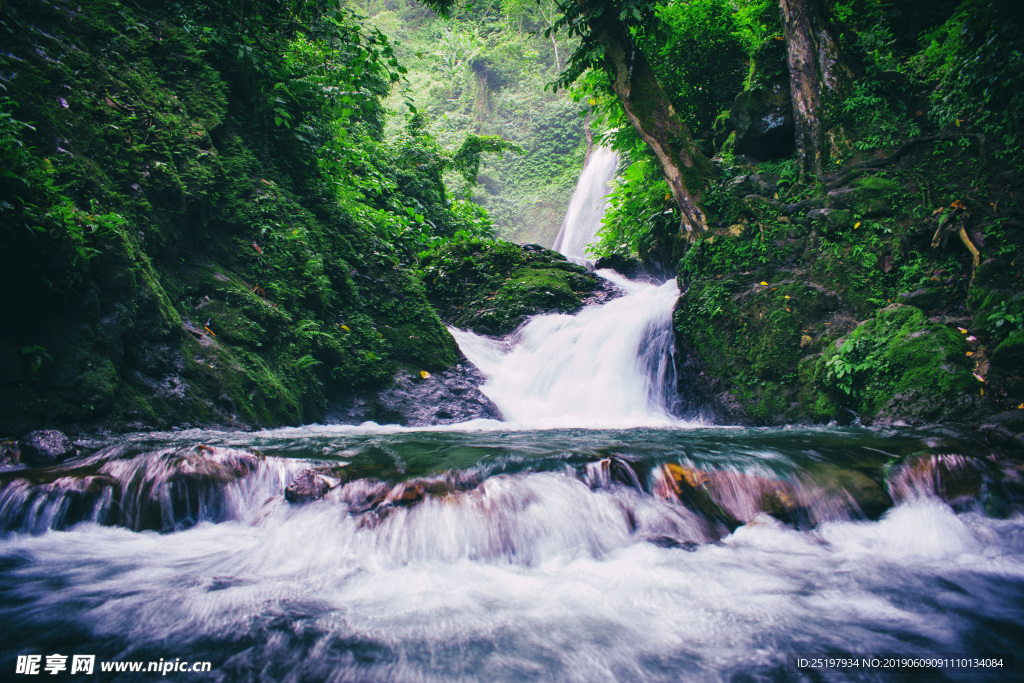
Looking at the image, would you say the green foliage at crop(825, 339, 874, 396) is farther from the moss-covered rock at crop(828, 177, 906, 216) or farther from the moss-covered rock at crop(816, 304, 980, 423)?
the moss-covered rock at crop(828, 177, 906, 216)

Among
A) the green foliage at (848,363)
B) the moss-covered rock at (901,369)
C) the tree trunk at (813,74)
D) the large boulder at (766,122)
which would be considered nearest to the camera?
the moss-covered rock at (901,369)

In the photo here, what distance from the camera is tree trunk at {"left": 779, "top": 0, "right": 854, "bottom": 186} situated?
25.0ft

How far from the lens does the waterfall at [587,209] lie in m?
21.5

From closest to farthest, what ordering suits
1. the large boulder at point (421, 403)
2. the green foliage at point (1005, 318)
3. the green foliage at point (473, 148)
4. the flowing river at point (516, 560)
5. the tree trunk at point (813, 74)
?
the flowing river at point (516, 560), the green foliage at point (1005, 318), the large boulder at point (421, 403), the tree trunk at point (813, 74), the green foliage at point (473, 148)

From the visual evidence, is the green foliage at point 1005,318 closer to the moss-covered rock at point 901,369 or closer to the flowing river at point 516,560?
the moss-covered rock at point 901,369

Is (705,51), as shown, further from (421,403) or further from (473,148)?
(421,403)

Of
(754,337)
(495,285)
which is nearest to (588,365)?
(754,337)

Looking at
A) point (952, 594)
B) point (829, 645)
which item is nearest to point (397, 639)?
point (829, 645)

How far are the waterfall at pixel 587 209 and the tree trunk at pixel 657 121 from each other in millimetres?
12227

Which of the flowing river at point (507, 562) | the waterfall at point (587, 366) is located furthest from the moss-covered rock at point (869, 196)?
the flowing river at point (507, 562)

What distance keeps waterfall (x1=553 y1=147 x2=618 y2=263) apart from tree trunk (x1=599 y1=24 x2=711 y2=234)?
12.2m

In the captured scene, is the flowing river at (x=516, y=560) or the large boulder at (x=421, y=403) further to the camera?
the large boulder at (x=421, y=403)

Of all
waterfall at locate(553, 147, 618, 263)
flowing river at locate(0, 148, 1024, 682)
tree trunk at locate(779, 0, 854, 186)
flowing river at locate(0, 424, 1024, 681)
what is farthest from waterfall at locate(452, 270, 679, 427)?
waterfall at locate(553, 147, 618, 263)

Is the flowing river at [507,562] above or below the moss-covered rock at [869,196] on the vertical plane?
below
